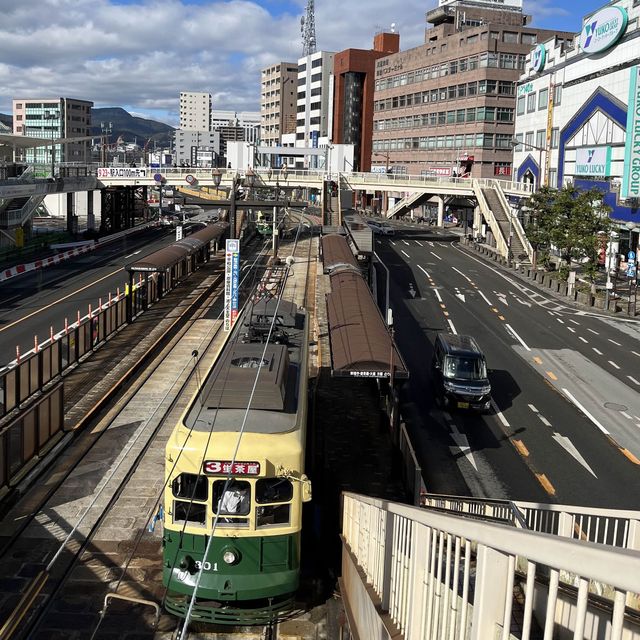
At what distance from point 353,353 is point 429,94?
98.5m

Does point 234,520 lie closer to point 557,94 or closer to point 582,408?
point 582,408

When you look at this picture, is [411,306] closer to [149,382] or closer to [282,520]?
[149,382]

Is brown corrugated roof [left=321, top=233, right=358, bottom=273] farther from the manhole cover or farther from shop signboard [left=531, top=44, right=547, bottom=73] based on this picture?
shop signboard [left=531, top=44, right=547, bottom=73]

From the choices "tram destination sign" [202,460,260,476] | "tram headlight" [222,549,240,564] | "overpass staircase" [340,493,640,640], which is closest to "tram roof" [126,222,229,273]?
"tram destination sign" [202,460,260,476]

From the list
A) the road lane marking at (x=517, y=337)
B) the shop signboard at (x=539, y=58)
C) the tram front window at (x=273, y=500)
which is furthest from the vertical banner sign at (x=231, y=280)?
the shop signboard at (x=539, y=58)

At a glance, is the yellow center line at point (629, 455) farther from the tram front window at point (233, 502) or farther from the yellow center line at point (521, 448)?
the tram front window at point (233, 502)

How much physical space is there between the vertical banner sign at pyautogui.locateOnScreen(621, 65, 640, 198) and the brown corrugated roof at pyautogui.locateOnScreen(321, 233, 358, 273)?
21360 millimetres

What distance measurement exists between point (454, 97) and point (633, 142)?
56.9 m

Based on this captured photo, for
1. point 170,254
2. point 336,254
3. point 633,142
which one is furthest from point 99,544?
point 633,142

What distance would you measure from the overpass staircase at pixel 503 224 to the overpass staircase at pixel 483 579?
188 feet

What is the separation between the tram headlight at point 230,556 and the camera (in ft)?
36.2

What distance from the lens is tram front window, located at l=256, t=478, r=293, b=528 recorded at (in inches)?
444

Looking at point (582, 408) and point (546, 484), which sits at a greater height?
point (582, 408)

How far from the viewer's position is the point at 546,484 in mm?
20453
